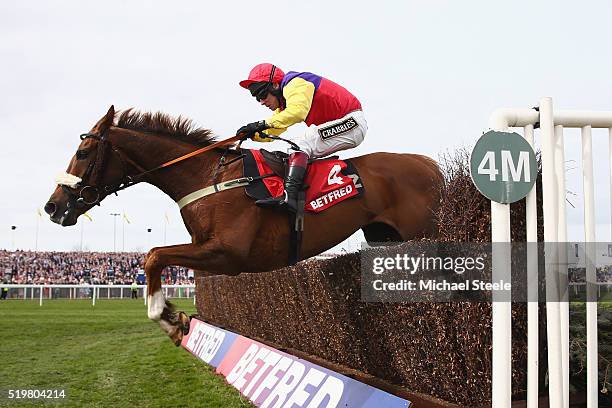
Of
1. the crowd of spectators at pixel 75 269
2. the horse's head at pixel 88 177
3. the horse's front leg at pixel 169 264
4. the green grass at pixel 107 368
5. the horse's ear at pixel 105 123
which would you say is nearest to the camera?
the horse's front leg at pixel 169 264

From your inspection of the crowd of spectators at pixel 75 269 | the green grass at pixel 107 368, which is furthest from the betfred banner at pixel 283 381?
the crowd of spectators at pixel 75 269

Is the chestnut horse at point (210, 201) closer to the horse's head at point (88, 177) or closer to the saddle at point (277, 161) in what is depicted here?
the horse's head at point (88, 177)

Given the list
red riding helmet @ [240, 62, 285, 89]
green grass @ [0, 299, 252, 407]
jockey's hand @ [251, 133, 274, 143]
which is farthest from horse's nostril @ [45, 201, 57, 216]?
green grass @ [0, 299, 252, 407]

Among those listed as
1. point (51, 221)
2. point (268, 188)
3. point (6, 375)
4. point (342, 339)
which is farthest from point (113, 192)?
point (6, 375)

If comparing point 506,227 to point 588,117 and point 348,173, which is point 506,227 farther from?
point 348,173

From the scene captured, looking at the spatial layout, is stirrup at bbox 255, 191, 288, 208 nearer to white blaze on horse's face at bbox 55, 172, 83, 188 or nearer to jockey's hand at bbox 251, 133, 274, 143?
jockey's hand at bbox 251, 133, 274, 143

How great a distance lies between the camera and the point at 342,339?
5.05m

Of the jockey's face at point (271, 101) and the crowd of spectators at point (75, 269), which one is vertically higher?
the jockey's face at point (271, 101)

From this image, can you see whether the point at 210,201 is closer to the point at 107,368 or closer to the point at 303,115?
the point at 303,115

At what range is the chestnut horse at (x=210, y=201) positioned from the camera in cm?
378

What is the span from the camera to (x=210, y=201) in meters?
3.90

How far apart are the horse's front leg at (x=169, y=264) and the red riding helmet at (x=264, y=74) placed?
1.18 metres

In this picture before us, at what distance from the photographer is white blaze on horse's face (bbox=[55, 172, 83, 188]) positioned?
4.02 meters

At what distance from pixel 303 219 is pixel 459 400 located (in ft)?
4.91
